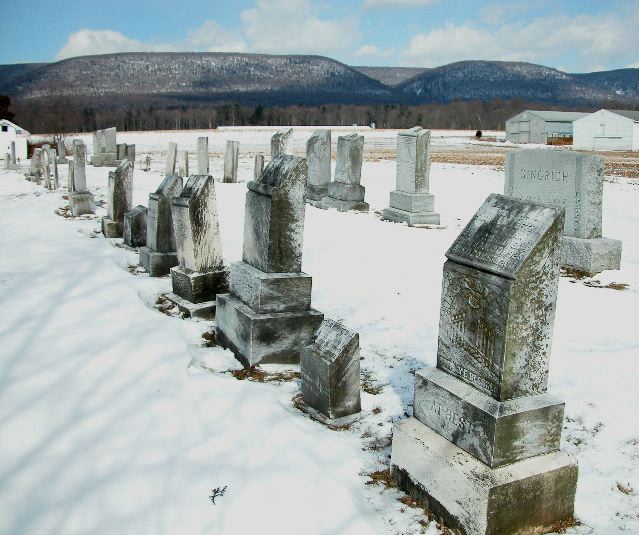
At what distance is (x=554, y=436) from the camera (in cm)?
354

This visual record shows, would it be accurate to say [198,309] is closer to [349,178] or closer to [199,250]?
[199,250]

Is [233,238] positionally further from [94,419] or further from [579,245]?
[94,419]

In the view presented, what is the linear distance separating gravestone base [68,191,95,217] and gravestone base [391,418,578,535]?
11334mm

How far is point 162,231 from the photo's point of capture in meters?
8.38

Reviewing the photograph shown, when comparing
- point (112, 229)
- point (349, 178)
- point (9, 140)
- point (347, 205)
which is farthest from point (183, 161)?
point (9, 140)

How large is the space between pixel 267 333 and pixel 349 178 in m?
9.13

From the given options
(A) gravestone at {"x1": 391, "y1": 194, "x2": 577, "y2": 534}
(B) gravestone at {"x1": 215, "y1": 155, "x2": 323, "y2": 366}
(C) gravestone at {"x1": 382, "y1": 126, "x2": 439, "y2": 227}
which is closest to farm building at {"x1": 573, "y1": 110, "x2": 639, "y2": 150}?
(C) gravestone at {"x1": 382, "y1": 126, "x2": 439, "y2": 227}

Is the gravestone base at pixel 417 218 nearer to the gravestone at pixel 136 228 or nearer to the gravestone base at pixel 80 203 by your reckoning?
the gravestone at pixel 136 228

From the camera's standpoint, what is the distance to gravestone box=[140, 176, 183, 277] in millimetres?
8273

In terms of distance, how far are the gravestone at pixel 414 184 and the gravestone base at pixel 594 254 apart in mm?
4028

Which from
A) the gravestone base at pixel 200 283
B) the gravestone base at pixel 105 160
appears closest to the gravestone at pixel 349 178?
the gravestone base at pixel 200 283

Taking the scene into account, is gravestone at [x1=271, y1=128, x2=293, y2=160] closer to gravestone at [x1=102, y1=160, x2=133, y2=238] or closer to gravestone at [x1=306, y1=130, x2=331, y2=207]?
gravestone at [x1=306, y1=130, x2=331, y2=207]

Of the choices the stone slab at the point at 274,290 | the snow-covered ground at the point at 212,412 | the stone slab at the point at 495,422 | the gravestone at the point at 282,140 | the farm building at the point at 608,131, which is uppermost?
the farm building at the point at 608,131

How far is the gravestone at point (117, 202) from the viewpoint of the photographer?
1095cm
